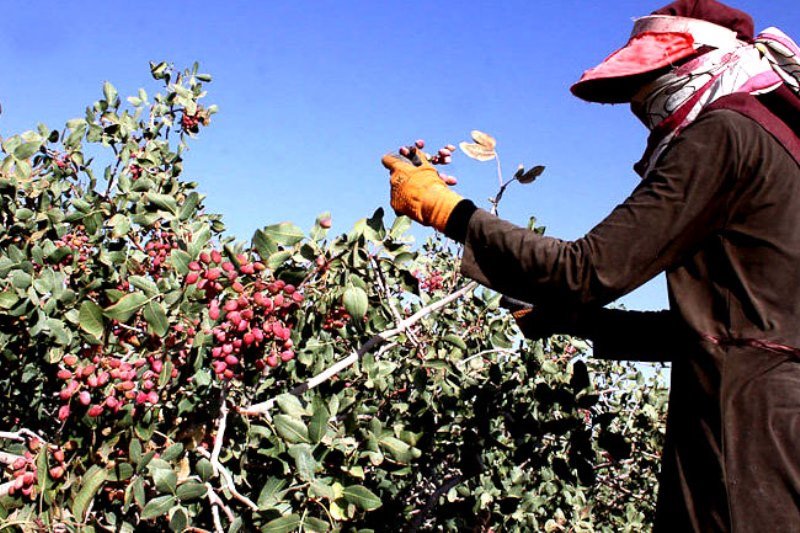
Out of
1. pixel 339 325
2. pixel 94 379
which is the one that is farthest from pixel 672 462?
pixel 94 379

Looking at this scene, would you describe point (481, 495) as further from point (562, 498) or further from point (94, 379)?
point (94, 379)

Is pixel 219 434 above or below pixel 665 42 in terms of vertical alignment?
below

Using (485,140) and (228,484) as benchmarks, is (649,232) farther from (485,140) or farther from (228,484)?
(228,484)

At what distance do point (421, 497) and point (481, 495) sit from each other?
2.27ft

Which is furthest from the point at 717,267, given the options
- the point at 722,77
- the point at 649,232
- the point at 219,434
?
the point at 219,434

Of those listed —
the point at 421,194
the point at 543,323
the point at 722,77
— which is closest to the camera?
the point at 722,77

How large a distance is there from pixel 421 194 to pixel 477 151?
1.18ft

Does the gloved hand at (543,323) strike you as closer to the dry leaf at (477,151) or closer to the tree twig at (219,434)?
the dry leaf at (477,151)

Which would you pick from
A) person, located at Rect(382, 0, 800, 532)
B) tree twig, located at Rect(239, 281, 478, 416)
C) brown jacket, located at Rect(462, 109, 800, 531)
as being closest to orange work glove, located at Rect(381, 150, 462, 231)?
person, located at Rect(382, 0, 800, 532)

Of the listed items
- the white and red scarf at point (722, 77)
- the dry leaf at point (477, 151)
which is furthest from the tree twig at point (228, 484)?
the white and red scarf at point (722, 77)

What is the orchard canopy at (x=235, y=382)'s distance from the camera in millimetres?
2107

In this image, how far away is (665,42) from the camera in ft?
5.91

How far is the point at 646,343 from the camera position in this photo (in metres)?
2.09

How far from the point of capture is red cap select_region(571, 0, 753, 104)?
1.78m
